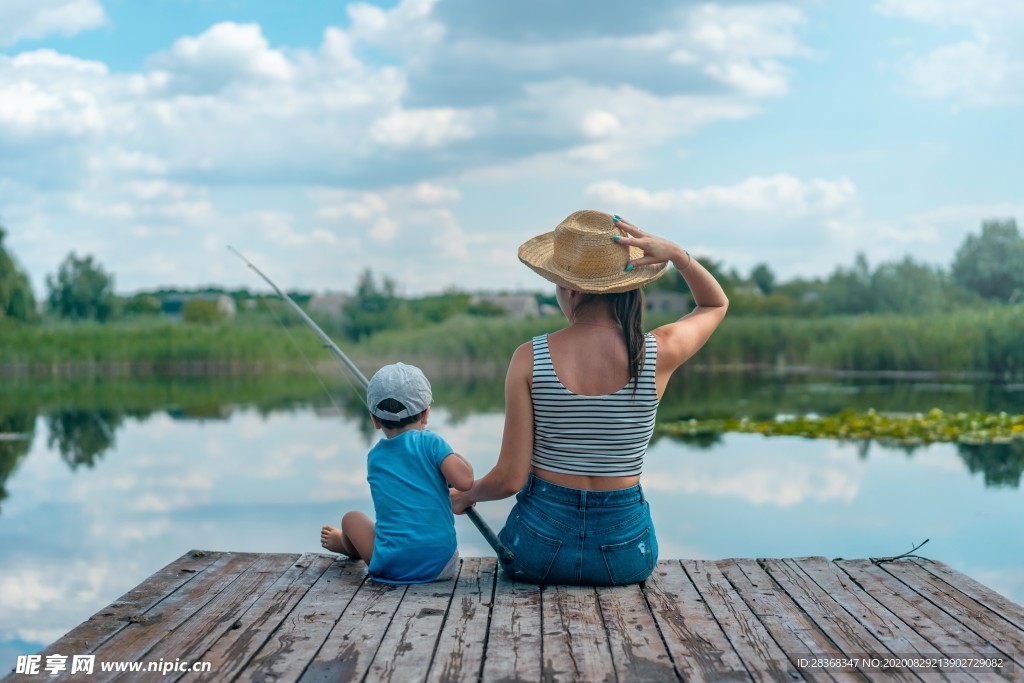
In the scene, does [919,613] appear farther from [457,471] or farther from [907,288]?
[907,288]

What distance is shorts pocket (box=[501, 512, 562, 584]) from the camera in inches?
97.2

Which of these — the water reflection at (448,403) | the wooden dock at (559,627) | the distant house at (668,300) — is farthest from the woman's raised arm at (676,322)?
the distant house at (668,300)

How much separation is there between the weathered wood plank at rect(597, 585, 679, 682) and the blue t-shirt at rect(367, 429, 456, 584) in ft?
1.45

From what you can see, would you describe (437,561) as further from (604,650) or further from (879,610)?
(879,610)

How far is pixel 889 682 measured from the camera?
187 centimetres

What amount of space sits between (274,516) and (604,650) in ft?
13.9

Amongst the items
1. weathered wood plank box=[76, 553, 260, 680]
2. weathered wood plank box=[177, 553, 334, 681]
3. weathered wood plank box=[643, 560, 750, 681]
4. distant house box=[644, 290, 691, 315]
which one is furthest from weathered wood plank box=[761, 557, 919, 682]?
distant house box=[644, 290, 691, 315]

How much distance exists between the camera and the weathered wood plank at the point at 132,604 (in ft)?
6.95

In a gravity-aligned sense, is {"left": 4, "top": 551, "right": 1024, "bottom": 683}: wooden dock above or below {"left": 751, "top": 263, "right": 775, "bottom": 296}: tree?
below

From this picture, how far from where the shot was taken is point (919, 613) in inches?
92.7

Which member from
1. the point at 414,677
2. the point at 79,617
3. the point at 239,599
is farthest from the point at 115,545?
the point at 414,677

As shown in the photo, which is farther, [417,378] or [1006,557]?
[1006,557]

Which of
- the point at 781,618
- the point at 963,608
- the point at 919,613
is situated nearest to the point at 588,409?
the point at 781,618

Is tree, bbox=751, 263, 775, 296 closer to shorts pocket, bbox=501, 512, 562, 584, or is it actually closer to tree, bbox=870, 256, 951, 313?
tree, bbox=870, 256, 951, 313
